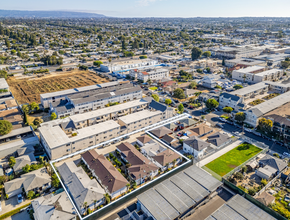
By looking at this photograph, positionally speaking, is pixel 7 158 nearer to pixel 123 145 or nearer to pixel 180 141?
pixel 123 145

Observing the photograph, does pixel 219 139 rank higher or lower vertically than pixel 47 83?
lower

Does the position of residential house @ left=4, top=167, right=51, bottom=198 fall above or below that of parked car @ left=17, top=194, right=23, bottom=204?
above

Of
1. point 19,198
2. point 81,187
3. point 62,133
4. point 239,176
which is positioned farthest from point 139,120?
point 19,198

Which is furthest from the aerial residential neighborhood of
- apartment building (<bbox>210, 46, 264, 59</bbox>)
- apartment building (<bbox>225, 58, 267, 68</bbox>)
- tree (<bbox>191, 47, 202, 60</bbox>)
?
apartment building (<bbox>210, 46, 264, 59</bbox>)

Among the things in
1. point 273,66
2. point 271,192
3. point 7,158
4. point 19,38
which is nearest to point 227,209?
point 271,192

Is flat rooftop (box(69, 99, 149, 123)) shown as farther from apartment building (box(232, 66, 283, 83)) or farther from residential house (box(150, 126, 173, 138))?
apartment building (box(232, 66, 283, 83))

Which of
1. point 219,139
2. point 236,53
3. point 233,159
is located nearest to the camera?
point 233,159

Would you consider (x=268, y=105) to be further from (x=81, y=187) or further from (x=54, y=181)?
(x=54, y=181)
